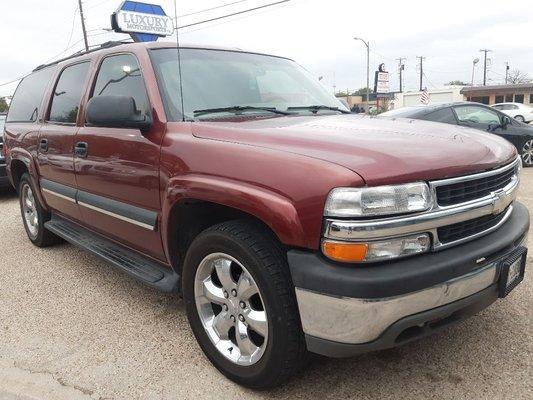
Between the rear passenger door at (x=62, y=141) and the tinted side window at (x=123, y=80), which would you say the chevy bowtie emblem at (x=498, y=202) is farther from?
the rear passenger door at (x=62, y=141)

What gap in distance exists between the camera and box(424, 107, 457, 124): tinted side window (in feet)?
27.4

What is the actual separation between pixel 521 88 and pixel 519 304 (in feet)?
166

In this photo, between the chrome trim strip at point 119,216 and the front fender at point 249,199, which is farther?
the chrome trim strip at point 119,216

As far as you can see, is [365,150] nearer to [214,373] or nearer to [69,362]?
[214,373]

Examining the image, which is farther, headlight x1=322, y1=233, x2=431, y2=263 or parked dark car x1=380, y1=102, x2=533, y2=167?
parked dark car x1=380, y1=102, x2=533, y2=167

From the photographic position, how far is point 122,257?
345 centimetres

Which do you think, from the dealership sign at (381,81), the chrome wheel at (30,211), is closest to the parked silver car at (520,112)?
the dealership sign at (381,81)

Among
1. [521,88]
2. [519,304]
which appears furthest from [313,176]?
[521,88]

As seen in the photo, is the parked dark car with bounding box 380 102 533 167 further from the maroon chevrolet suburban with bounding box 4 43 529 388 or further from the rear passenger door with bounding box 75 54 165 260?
the rear passenger door with bounding box 75 54 165 260

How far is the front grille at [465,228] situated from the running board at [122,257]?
159 cm

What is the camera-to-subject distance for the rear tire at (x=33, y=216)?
195 inches

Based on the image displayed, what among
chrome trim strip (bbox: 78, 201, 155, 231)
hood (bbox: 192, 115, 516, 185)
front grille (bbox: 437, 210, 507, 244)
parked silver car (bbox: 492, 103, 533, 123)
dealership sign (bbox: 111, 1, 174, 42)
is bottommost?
parked silver car (bbox: 492, 103, 533, 123)

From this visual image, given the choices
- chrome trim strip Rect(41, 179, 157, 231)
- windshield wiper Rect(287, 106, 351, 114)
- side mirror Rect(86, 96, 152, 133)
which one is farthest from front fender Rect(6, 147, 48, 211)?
windshield wiper Rect(287, 106, 351, 114)

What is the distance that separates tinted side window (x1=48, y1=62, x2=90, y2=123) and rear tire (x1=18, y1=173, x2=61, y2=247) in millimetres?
1072
